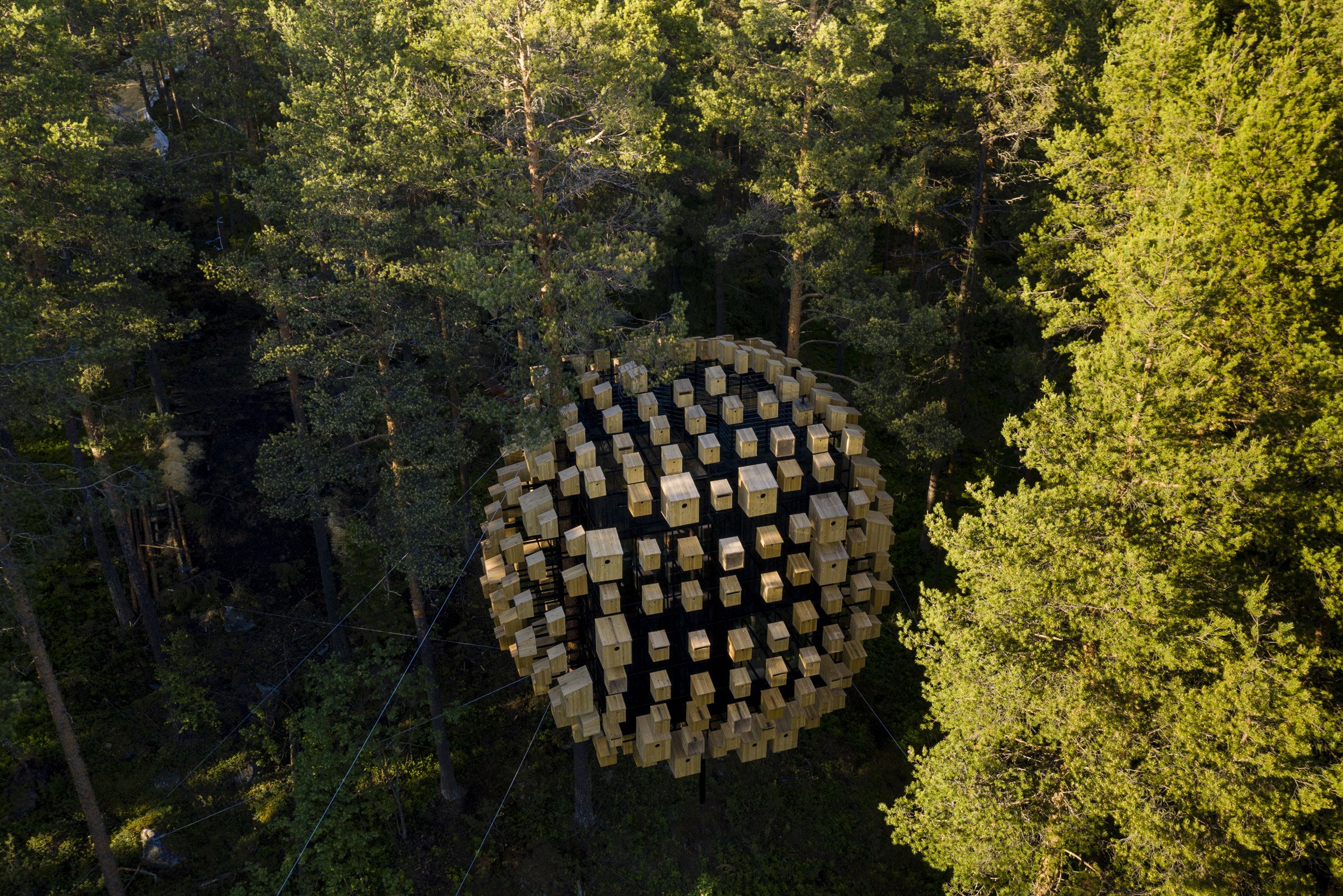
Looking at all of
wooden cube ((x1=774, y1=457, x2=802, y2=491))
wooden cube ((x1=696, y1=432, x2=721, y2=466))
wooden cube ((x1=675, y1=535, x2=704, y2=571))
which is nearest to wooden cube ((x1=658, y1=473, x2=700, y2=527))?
wooden cube ((x1=675, y1=535, x2=704, y2=571))

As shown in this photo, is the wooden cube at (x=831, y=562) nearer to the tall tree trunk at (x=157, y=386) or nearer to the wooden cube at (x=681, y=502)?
the wooden cube at (x=681, y=502)

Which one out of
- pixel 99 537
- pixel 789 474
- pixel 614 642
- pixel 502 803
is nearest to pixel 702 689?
pixel 614 642

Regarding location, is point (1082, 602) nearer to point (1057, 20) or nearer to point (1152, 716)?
point (1152, 716)

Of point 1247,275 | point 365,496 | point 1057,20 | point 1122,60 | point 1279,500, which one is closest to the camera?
point 1279,500

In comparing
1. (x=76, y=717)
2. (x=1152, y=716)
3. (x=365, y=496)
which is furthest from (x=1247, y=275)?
(x=76, y=717)

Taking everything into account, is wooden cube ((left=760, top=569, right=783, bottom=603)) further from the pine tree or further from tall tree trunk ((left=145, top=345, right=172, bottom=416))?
tall tree trunk ((left=145, top=345, right=172, bottom=416))
